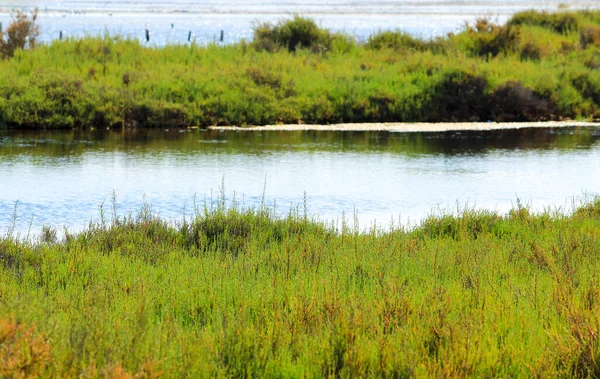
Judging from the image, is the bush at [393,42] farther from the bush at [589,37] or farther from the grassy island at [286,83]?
the bush at [589,37]

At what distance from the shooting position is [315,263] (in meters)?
8.33

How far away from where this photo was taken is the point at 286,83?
2784 cm

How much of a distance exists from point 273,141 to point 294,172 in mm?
5183

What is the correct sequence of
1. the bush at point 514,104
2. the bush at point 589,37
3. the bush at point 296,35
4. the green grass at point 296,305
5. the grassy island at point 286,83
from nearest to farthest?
the green grass at point 296,305 → the grassy island at point 286,83 → the bush at point 514,104 → the bush at point 296,35 → the bush at point 589,37

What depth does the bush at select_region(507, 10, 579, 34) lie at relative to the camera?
131 ft

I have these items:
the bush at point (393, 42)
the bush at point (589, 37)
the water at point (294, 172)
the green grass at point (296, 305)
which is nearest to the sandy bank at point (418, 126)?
the water at point (294, 172)

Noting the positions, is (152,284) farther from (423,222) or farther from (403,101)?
(403,101)

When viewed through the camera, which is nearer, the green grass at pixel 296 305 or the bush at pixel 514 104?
the green grass at pixel 296 305

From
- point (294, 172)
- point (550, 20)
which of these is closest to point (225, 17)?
point (550, 20)

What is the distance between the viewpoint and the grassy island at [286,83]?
24781 mm

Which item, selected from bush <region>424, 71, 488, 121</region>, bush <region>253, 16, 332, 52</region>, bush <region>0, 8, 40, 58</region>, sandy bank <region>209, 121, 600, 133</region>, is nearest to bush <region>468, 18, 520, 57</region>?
bush <region>253, 16, 332, 52</region>

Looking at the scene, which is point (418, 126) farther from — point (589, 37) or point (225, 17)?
point (225, 17)

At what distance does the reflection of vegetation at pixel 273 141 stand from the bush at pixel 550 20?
1541cm

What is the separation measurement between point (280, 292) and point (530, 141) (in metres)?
17.6
